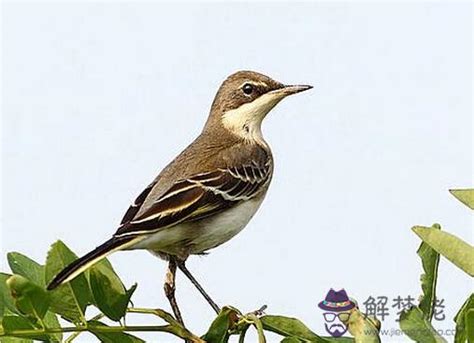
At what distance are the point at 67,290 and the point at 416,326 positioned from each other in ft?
3.21

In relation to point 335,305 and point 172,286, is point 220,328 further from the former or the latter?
point 172,286

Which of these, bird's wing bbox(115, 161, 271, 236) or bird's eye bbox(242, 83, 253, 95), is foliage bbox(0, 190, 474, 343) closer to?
bird's wing bbox(115, 161, 271, 236)

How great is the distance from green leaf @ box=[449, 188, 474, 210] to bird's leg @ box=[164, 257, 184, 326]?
7.70ft

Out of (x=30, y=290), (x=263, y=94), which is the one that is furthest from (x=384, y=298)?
(x=263, y=94)

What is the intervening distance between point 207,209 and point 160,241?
539mm

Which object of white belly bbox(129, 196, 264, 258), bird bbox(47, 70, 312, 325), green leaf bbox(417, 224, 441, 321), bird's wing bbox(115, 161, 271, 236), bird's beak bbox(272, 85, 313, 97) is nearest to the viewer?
green leaf bbox(417, 224, 441, 321)

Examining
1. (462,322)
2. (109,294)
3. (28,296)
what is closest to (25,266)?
(109,294)

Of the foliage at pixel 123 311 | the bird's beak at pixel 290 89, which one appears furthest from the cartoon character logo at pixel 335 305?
the bird's beak at pixel 290 89

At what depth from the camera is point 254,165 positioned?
6082 millimetres

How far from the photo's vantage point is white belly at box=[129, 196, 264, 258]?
5086mm

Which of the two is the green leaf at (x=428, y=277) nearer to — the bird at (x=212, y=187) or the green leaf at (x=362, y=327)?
the green leaf at (x=362, y=327)

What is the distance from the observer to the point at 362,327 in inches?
97.2

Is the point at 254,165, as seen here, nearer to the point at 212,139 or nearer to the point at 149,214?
the point at 212,139

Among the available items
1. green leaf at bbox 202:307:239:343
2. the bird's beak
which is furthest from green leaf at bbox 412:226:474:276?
the bird's beak
